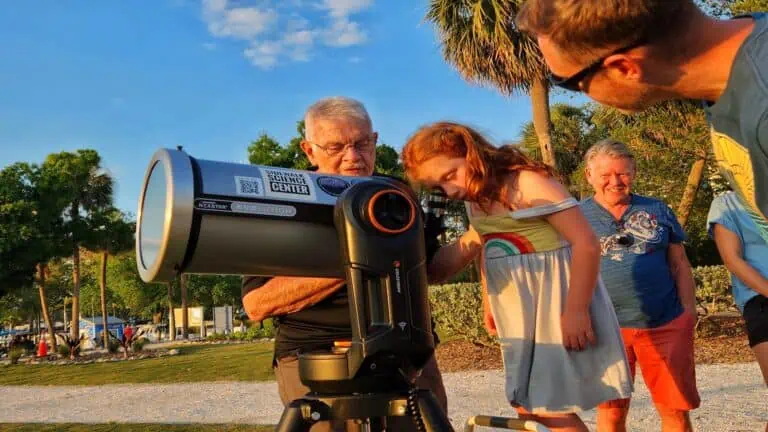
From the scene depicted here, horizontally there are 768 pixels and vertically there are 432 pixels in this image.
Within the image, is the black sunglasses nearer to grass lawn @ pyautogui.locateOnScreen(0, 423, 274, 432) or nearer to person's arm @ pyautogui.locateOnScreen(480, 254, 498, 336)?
person's arm @ pyautogui.locateOnScreen(480, 254, 498, 336)

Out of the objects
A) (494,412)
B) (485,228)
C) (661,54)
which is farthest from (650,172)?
(661,54)

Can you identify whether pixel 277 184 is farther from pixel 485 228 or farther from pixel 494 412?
pixel 494 412

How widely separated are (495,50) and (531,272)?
12.2 meters

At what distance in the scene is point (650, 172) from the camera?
15.0 meters

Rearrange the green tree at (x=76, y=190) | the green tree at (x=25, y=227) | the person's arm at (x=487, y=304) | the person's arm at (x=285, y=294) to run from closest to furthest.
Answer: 1. the person's arm at (x=285, y=294)
2. the person's arm at (x=487, y=304)
3. the green tree at (x=25, y=227)
4. the green tree at (x=76, y=190)

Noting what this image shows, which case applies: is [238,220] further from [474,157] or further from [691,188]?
[691,188]

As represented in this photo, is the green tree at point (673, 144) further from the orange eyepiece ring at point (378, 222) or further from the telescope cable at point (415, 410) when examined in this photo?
the telescope cable at point (415, 410)

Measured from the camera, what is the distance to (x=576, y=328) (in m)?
2.21

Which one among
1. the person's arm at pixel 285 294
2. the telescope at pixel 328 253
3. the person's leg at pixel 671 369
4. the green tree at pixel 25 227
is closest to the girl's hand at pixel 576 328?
the person's arm at pixel 285 294

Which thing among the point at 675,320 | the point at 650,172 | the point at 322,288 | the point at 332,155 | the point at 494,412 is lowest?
the point at 494,412

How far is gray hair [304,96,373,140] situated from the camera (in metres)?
2.43

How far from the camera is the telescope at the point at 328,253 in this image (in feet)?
4.44

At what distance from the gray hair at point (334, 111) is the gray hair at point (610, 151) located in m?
1.88

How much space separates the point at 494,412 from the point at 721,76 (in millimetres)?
5573
